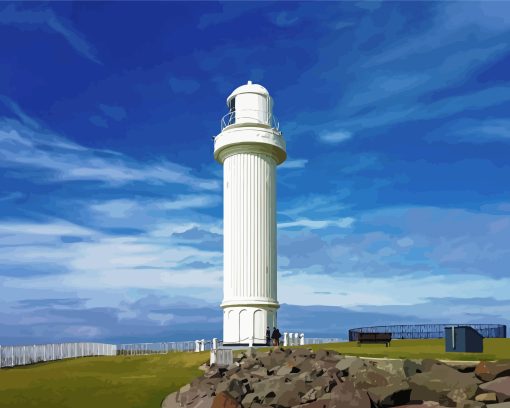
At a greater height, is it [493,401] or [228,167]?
[228,167]

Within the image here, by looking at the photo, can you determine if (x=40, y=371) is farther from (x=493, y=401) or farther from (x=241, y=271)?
(x=493, y=401)

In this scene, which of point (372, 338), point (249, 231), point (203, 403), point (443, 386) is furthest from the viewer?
point (249, 231)

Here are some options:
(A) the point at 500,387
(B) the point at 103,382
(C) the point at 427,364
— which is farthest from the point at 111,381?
(A) the point at 500,387

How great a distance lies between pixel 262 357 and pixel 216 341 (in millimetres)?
11563

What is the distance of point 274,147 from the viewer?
3653 centimetres

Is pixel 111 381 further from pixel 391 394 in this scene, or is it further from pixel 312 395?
pixel 391 394

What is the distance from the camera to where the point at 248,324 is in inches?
1384

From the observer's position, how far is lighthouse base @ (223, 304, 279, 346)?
3516cm

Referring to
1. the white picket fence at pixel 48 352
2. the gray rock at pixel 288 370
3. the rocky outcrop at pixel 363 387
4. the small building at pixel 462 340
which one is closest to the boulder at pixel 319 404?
the rocky outcrop at pixel 363 387

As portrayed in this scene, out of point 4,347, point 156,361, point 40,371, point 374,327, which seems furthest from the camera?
point 374,327

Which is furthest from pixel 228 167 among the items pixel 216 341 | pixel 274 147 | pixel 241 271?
pixel 216 341

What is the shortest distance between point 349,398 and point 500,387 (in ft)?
10.8

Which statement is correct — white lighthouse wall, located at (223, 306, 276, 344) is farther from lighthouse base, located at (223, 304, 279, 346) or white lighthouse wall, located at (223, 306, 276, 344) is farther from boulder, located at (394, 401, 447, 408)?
boulder, located at (394, 401, 447, 408)

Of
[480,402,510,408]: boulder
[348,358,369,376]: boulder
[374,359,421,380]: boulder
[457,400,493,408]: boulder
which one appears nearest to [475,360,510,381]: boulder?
[374,359,421,380]: boulder
